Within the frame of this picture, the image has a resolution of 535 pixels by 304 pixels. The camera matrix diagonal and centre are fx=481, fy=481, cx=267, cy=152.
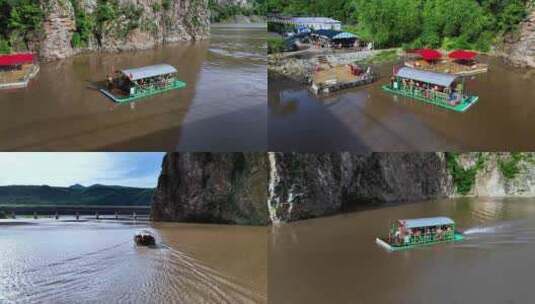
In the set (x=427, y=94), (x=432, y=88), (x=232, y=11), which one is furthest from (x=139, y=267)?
(x=232, y=11)

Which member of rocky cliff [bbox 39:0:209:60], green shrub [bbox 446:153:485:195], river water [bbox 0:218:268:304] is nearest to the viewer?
river water [bbox 0:218:268:304]

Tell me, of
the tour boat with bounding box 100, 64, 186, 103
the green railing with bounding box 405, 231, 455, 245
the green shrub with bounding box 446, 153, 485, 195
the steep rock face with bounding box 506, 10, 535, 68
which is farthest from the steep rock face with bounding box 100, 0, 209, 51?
the green railing with bounding box 405, 231, 455, 245

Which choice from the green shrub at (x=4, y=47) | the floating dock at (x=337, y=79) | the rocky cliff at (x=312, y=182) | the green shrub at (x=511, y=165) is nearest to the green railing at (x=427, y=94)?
the floating dock at (x=337, y=79)

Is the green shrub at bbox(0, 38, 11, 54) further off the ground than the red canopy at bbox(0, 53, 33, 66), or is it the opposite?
the green shrub at bbox(0, 38, 11, 54)

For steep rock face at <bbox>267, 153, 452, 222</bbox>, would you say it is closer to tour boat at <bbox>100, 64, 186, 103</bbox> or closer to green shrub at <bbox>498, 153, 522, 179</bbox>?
green shrub at <bbox>498, 153, 522, 179</bbox>

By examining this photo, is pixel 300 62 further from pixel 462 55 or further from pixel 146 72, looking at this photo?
pixel 462 55
